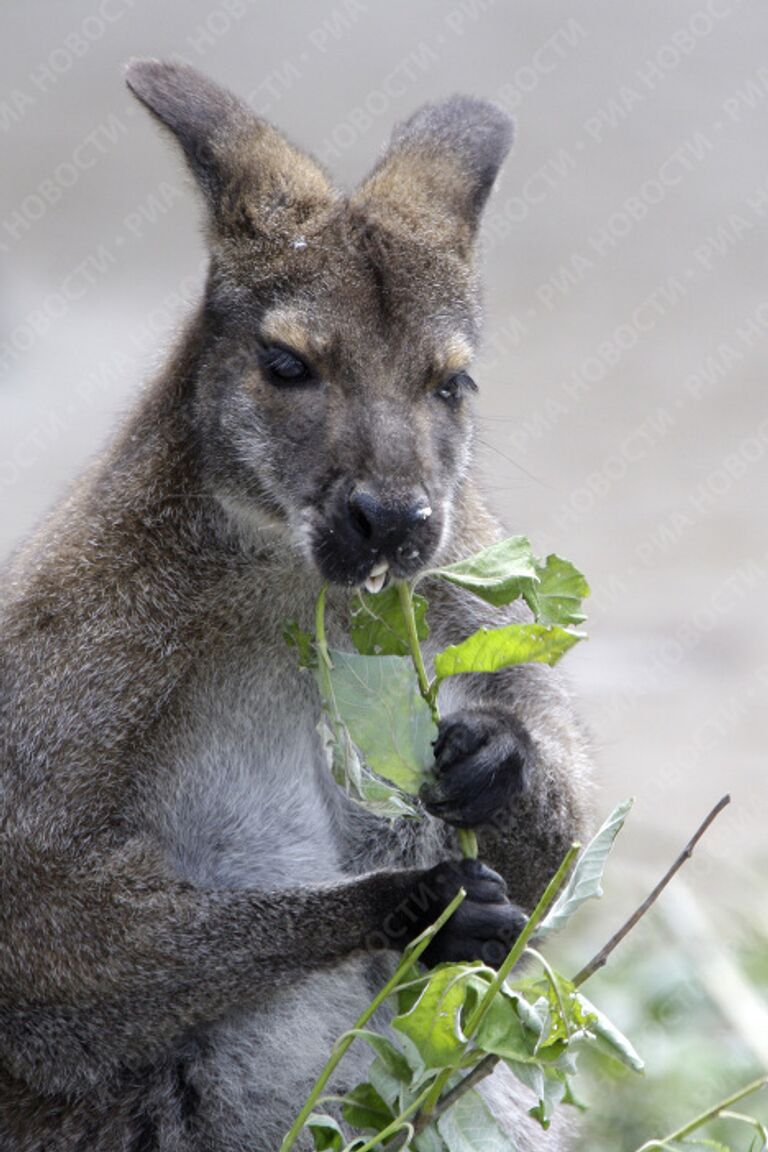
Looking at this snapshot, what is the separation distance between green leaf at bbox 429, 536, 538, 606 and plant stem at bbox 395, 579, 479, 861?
10 cm

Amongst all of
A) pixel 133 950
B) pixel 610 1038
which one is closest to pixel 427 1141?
pixel 610 1038

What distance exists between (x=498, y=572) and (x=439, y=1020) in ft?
3.80

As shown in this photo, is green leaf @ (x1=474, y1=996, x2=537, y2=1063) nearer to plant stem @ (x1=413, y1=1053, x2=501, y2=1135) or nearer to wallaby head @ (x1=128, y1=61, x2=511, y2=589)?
plant stem @ (x1=413, y1=1053, x2=501, y2=1135)

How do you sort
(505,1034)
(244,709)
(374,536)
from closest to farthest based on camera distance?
(505,1034) → (374,536) → (244,709)

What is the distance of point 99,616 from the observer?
5.00 meters

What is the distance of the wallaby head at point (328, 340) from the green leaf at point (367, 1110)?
1280 mm

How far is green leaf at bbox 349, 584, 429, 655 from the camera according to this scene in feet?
15.4

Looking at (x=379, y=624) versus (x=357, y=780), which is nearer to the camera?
(x=357, y=780)

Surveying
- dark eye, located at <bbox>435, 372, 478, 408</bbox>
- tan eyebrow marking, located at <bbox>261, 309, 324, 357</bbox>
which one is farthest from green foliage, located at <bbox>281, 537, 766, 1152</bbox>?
tan eyebrow marking, located at <bbox>261, 309, 324, 357</bbox>

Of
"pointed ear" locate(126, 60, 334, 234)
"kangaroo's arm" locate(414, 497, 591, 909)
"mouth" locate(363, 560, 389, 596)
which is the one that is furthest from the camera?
"pointed ear" locate(126, 60, 334, 234)

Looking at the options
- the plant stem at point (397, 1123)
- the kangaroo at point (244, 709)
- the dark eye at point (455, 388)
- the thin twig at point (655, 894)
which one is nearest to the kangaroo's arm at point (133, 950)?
the kangaroo at point (244, 709)

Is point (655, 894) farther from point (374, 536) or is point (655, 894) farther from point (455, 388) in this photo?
point (455, 388)

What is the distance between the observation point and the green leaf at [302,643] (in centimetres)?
475

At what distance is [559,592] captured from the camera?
4.63m
